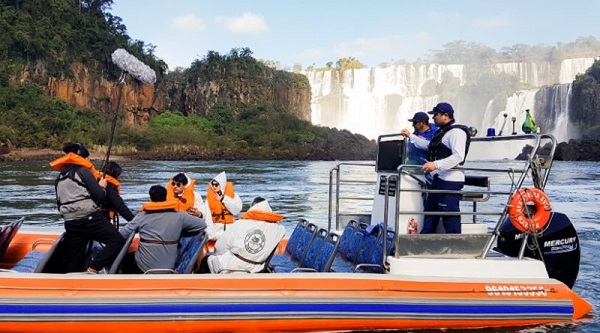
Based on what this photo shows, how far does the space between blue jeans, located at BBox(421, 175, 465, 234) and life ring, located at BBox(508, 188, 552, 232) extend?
510mm

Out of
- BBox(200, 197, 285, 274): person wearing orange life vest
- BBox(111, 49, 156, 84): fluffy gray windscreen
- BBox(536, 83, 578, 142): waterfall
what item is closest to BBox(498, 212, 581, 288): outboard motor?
BBox(200, 197, 285, 274): person wearing orange life vest

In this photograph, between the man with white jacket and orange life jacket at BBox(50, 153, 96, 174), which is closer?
orange life jacket at BBox(50, 153, 96, 174)

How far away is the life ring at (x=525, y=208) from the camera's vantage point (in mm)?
6398

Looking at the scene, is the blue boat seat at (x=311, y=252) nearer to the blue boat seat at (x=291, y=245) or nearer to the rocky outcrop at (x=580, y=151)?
the blue boat seat at (x=291, y=245)

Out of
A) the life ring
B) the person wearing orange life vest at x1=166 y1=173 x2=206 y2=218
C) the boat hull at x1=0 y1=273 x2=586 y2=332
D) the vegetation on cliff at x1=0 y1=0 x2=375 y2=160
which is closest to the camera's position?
the boat hull at x1=0 y1=273 x2=586 y2=332

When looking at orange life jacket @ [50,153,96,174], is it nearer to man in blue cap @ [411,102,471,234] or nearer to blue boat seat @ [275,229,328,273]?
blue boat seat @ [275,229,328,273]

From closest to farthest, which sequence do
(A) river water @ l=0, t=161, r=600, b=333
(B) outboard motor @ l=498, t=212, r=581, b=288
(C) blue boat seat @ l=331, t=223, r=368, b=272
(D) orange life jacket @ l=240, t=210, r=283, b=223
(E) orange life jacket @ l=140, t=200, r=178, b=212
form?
(D) orange life jacket @ l=240, t=210, r=283, b=223 → (E) orange life jacket @ l=140, t=200, r=178, b=212 → (B) outboard motor @ l=498, t=212, r=581, b=288 → (C) blue boat seat @ l=331, t=223, r=368, b=272 → (A) river water @ l=0, t=161, r=600, b=333

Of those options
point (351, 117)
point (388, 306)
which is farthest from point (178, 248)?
point (351, 117)

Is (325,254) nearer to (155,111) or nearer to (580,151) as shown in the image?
(580,151)

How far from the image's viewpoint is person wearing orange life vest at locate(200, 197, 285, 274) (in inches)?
236

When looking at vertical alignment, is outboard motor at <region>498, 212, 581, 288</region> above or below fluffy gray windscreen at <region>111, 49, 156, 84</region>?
below

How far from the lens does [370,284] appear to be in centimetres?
604

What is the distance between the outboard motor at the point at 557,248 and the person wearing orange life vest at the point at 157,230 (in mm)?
3360

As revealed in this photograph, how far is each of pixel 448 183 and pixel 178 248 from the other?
107 inches
